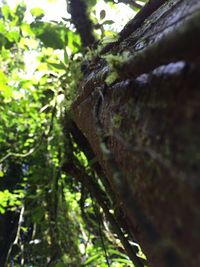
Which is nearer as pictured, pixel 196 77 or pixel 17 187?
pixel 196 77

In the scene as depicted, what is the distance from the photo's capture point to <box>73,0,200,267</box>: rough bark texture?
0.79 feet

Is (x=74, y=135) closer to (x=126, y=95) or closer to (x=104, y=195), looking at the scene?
(x=104, y=195)

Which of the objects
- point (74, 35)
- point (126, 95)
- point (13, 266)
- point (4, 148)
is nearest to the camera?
point (126, 95)

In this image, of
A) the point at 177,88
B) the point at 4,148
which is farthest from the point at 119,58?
the point at 4,148

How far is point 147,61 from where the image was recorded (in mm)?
366

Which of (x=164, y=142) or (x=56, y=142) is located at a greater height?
(x=56, y=142)

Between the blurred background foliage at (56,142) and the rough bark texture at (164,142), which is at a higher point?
the blurred background foliage at (56,142)

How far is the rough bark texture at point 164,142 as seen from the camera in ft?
0.79

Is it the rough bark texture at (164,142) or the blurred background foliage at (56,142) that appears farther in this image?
the blurred background foliage at (56,142)

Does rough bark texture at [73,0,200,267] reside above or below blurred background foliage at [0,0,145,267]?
below

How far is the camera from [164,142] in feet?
1.00

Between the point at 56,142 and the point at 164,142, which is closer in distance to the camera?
the point at 164,142

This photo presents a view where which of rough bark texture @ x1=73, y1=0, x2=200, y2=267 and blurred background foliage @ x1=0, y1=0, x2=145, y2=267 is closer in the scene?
rough bark texture @ x1=73, y1=0, x2=200, y2=267

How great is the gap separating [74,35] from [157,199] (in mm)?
1333
